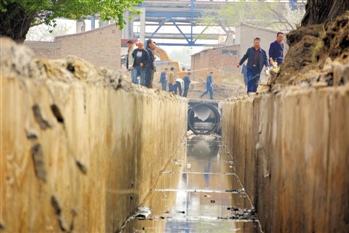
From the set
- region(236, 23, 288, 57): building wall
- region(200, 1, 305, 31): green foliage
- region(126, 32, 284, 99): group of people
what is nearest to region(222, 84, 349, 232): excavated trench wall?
region(126, 32, 284, 99): group of people

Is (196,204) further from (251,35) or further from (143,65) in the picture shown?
(251,35)

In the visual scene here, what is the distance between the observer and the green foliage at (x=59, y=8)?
24.3 meters

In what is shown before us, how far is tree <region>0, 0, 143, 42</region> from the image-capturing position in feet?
80.2

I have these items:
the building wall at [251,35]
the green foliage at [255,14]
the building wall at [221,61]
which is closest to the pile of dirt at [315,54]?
the building wall at [251,35]

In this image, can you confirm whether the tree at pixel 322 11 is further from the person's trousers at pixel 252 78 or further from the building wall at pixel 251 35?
the building wall at pixel 251 35

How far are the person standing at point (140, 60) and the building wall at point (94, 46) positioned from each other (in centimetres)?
2837

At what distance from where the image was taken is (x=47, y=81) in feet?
15.0

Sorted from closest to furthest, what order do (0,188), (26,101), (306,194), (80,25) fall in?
(0,188), (26,101), (306,194), (80,25)

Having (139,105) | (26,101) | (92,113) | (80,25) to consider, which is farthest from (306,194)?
(80,25)

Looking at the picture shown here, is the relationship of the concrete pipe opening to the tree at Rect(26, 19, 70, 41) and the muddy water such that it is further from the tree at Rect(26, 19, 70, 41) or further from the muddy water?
the tree at Rect(26, 19, 70, 41)

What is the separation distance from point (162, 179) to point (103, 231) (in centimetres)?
705

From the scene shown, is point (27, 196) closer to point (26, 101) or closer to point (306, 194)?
point (26, 101)

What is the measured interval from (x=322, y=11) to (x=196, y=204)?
17.4ft

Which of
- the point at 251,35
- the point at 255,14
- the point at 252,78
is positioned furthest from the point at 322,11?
the point at 255,14
